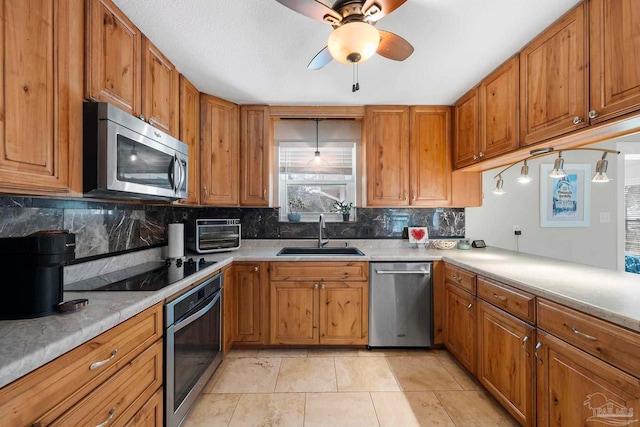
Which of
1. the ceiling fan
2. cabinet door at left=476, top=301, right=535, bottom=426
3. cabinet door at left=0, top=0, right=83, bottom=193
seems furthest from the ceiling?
cabinet door at left=476, top=301, right=535, bottom=426

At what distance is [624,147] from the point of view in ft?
Result: 8.71

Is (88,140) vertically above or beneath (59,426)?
above

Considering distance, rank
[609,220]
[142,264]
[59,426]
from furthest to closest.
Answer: [609,220], [142,264], [59,426]

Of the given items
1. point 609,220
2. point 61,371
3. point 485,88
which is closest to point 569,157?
point 609,220

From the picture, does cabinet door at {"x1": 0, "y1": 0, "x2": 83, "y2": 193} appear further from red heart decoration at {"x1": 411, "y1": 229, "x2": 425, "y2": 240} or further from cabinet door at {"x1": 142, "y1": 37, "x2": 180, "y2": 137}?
red heart decoration at {"x1": 411, "y1": 229, "x2": 425, "y2": 240}

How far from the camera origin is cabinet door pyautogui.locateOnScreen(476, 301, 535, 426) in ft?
4.75

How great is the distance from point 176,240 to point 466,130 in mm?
2792

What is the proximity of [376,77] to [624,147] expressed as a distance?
2.68m

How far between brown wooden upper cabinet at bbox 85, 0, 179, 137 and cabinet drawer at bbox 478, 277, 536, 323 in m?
2.45

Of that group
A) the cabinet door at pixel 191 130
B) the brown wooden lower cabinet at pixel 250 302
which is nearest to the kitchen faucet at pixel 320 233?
the brown wooden lower cabinet at pixel 250 302

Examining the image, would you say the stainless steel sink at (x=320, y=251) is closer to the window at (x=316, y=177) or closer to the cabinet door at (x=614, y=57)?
the window at (x=316, y=177)

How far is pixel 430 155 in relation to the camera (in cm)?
277

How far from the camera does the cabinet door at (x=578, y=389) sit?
3.22 feet

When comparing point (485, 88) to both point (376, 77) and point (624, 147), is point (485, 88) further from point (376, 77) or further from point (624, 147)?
point (624, 147)
